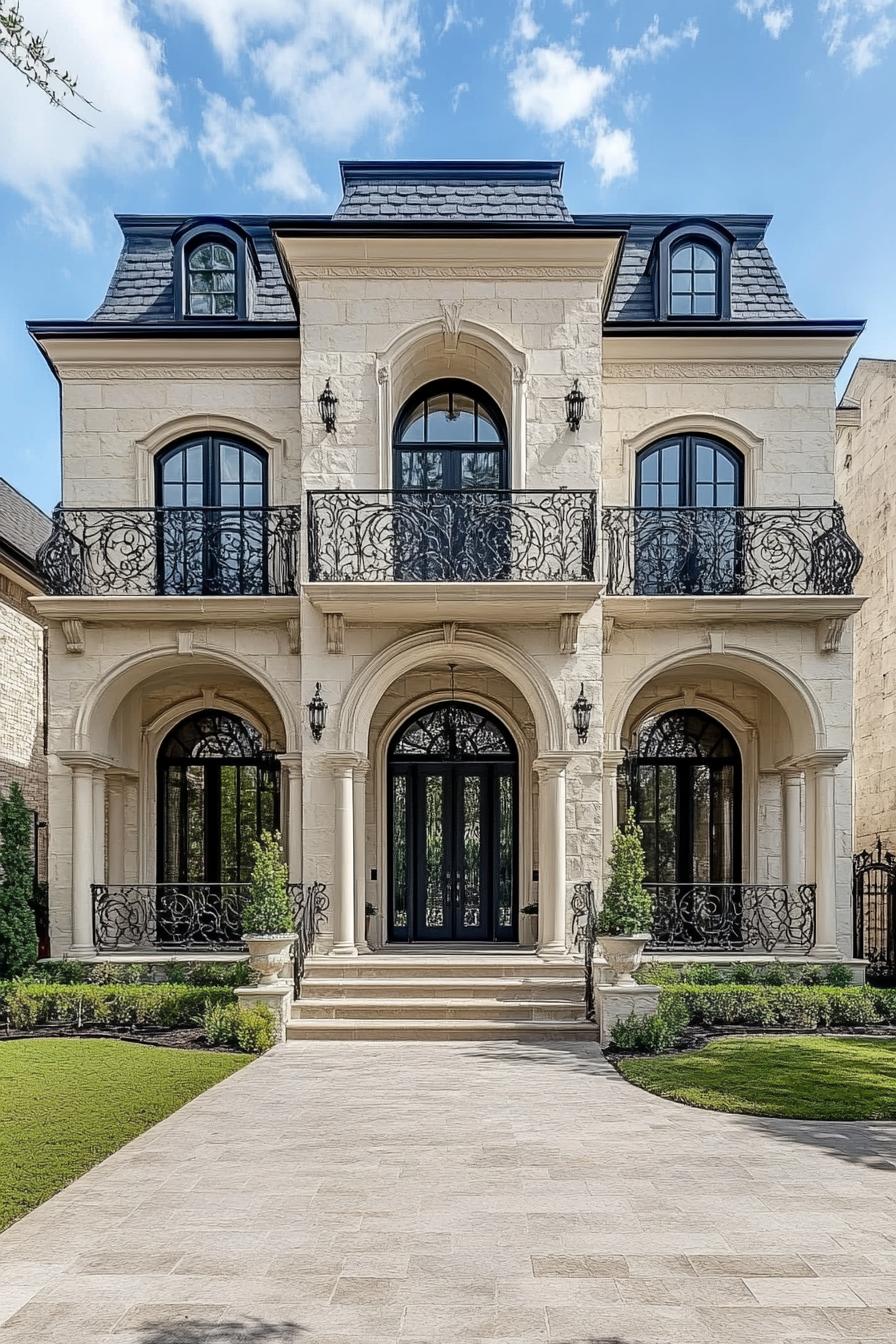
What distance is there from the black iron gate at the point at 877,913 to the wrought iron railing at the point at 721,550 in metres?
4.17

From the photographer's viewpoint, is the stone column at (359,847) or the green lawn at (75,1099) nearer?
the green lawn at (75,1099)

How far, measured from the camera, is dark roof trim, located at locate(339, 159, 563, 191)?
15.1 meters

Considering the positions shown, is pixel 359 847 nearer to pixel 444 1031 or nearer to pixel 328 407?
pixel 444 1031

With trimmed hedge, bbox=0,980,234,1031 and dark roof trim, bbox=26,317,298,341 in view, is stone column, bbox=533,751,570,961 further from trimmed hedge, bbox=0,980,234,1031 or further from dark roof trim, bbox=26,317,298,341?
dark roof trim, bbox=26,317,298,341

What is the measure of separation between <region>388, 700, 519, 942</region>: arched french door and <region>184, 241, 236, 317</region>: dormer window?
6672mm

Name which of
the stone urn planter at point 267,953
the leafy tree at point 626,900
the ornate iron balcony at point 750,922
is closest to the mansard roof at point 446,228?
the leafy tree at point 626,900

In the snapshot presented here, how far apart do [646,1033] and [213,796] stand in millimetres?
8072

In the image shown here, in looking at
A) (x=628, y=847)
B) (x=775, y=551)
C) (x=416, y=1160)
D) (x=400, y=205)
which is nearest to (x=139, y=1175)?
(x=416, y=1160)

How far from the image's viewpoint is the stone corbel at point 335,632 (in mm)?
13367

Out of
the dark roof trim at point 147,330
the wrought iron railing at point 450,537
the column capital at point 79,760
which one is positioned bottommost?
the column capital at point 79,760

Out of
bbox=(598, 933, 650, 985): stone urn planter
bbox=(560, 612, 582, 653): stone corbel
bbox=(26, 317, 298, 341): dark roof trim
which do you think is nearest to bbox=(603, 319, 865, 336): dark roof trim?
bbox=(560, 612, 582, 653): stone corbel

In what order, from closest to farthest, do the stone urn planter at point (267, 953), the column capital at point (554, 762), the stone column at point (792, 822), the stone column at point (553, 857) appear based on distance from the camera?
1. the stone urn planter at point (267, 953)
2. the stone column at point (553, 857)
3. the column capital at point (554, 762)
4. the stone column at point (792, 822)

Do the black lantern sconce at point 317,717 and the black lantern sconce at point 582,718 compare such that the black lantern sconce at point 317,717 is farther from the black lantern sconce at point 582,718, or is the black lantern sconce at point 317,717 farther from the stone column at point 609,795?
the stone column at point 609,795

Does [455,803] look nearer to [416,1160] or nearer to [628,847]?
[628,847]
